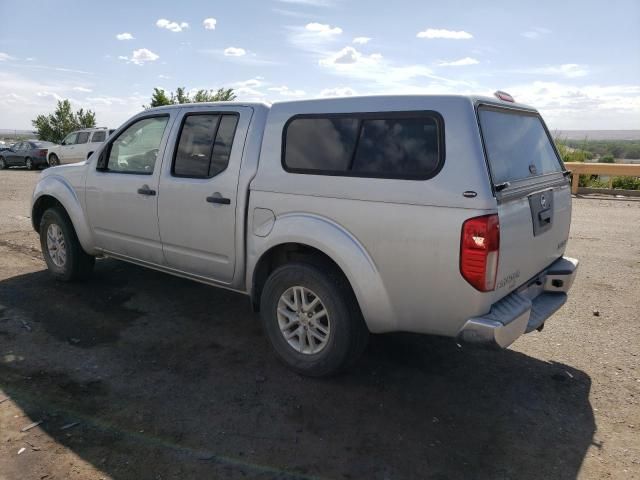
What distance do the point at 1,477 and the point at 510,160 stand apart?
3.43 m

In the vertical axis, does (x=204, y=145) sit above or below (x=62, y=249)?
above

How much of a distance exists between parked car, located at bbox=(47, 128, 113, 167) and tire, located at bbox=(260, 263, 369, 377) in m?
18.9

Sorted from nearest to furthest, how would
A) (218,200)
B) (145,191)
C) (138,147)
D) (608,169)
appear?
(218,200) < (145,191) < (138,147) < (608,169)

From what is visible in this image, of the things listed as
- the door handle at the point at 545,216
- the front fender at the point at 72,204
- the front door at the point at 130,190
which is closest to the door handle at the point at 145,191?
the front door at the point at 130,190

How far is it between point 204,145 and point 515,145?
239 centimetres

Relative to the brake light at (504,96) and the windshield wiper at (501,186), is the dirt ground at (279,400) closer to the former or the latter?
the windshield wiper at (501,186)

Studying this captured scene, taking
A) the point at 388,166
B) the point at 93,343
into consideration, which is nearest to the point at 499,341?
the point at 388,166

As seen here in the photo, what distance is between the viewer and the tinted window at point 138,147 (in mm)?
4574

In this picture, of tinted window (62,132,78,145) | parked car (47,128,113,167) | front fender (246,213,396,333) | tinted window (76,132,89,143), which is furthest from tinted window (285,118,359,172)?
tinted window (62,132,78,145)

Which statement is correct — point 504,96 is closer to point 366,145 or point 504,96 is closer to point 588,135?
point 366,145

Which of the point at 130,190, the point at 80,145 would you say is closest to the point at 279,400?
the point at 130,190

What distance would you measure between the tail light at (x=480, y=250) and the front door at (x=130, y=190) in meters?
2.76

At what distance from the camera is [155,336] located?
428 centimetres

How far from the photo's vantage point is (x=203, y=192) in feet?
13.3
